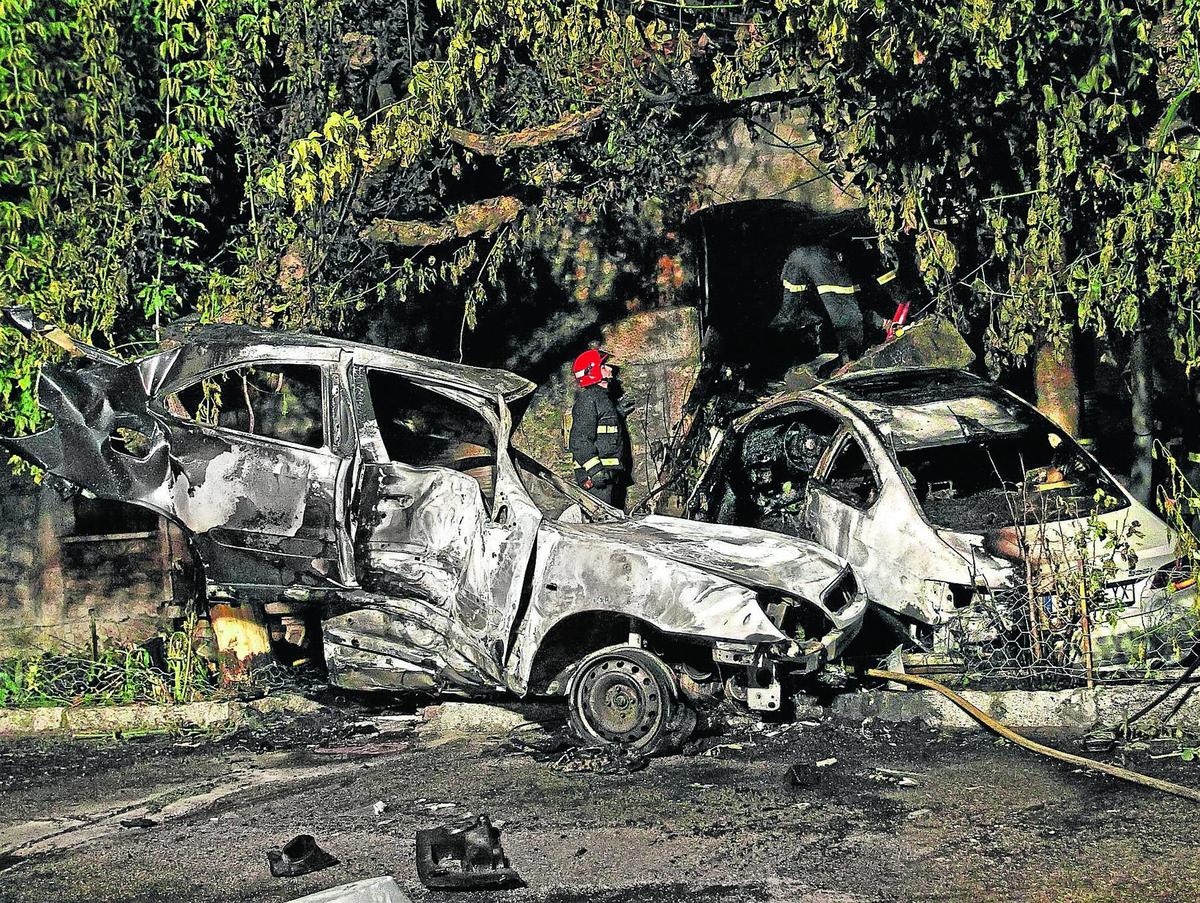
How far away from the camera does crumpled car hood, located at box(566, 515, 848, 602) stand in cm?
686

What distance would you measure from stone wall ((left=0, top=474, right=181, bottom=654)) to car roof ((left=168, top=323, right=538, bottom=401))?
353cm

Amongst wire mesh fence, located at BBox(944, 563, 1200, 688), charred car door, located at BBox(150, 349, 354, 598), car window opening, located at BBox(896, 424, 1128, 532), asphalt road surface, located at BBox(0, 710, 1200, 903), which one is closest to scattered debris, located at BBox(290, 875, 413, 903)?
asphalt road surface, located at BBox(0, 710, 1200, 903)

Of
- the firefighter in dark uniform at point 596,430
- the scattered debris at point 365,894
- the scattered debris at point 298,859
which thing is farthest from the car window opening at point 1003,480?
the scattered debris at point 365,894

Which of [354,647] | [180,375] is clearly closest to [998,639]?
[354,647]

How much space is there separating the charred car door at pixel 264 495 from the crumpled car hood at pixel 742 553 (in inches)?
60.3

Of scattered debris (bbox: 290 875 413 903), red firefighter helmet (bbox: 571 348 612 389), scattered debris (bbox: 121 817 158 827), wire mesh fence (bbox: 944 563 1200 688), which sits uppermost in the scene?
red firefighter helmet (bbox: 571 348 612 389)

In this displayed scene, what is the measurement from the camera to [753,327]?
1307 centimetres

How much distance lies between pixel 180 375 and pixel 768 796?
425cm

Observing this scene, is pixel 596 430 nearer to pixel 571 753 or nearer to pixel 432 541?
pixel 432 541

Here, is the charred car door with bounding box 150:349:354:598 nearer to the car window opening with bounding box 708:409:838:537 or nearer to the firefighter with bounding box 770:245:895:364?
the car window opening with bounding box 708:409:838:537

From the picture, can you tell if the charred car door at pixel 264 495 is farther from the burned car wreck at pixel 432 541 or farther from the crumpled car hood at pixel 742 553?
the crumpled car hood at pixel 742 553

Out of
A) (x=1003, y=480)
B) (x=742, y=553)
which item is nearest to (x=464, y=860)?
(x=742, y=553)

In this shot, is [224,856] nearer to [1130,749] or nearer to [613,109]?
[1130,749]

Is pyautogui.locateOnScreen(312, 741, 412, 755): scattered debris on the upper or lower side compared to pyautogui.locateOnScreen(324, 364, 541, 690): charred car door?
lower
